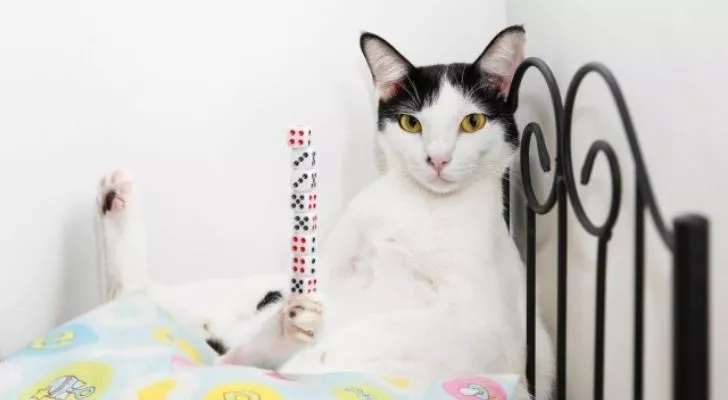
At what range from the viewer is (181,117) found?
4.66ft

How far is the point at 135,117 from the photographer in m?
1.40

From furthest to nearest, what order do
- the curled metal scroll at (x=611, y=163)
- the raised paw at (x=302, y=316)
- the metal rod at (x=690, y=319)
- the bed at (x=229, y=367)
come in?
the raised paw at (x=302, y=316), the bed at (x=229, y=367), the curled metal scroll at (x=611, y=163), the metal rod at (x=690, y=319)

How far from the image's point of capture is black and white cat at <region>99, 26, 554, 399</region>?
1171 mm

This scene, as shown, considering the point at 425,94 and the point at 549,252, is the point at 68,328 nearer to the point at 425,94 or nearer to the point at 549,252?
the point at 425,94

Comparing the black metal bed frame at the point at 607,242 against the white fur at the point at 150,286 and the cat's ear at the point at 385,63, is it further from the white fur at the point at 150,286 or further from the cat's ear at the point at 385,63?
the white fur at the point at 150,286

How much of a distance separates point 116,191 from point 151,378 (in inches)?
16.5

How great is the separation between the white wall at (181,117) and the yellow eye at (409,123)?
0.70 ft

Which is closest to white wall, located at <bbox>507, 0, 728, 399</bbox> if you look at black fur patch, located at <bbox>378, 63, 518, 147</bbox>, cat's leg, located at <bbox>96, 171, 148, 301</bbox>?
black fur patch, located at <bbox>378, 63, 518, 147</bbox>

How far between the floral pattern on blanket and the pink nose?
0.35 metres

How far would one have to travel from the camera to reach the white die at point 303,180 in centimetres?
98

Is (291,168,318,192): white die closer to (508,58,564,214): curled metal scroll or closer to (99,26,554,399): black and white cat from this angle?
(99,26,554,399): black and white cat

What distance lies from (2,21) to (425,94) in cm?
71

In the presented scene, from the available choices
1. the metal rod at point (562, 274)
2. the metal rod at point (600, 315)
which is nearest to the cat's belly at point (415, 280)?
the metal rod at point (562, 274)

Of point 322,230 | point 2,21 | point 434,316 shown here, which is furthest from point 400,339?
point 2,21
